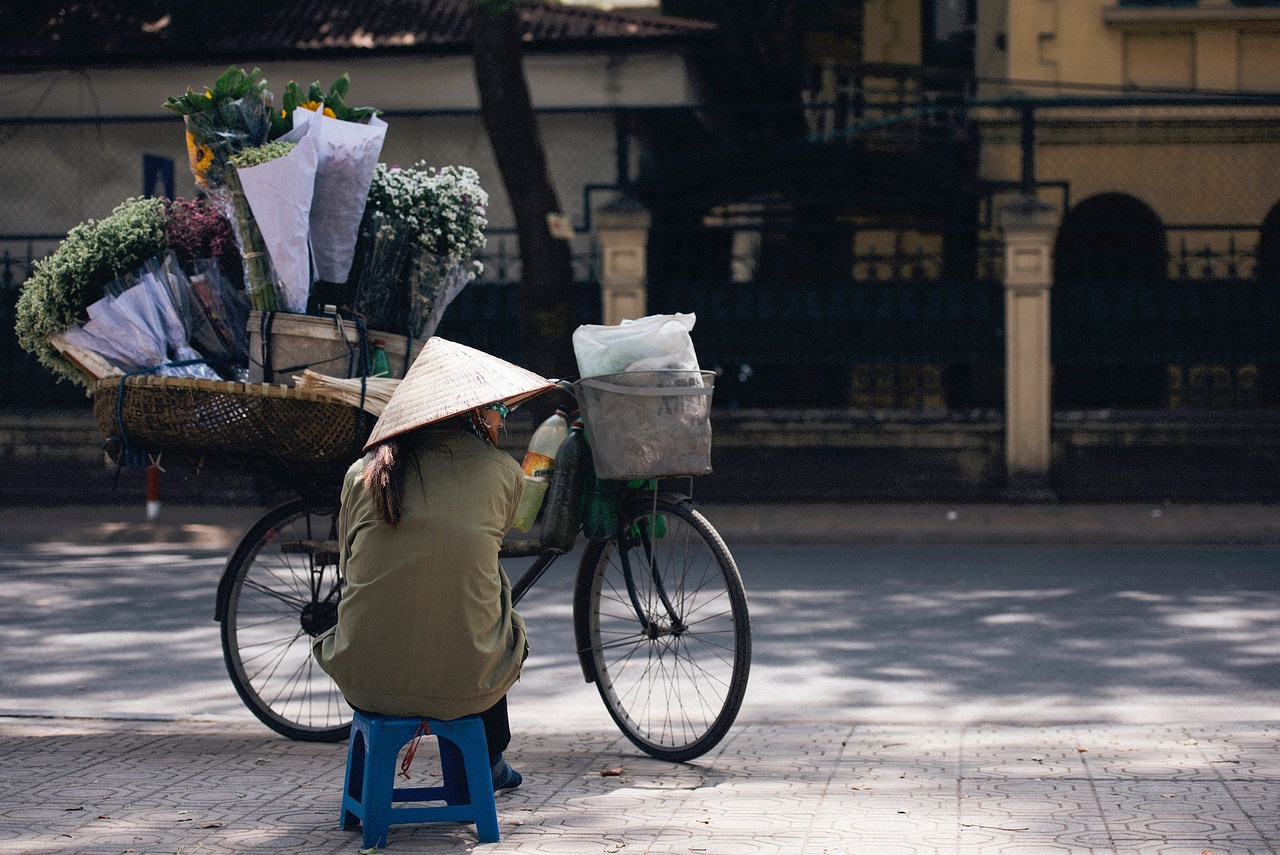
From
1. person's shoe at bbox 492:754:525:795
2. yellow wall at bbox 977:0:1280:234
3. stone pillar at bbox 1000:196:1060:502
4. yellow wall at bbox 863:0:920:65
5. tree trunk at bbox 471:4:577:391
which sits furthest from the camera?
yellow wall at bbox 863:0:920:65

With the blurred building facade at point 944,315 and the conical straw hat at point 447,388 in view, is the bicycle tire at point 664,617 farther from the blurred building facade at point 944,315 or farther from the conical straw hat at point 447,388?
the blurred building facade at point 944,315

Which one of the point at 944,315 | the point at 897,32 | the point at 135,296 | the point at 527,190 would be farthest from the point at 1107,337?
the point at 897,32

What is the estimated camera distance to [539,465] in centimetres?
542

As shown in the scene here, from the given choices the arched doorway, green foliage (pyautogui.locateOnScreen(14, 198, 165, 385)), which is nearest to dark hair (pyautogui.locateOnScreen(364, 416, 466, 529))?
green foliage (pyautogui.locateOnScreen(14, 198, 165, 385))

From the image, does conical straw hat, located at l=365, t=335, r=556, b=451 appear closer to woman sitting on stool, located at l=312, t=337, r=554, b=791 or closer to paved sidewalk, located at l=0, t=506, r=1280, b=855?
woman sitting on stool, located at l=312, t=337, r=554, b=791

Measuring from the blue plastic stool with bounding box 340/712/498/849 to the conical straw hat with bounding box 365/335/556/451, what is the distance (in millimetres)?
806

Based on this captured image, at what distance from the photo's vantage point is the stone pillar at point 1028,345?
568 inches

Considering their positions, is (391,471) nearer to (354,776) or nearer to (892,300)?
(354,776)

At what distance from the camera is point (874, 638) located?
8086 mm

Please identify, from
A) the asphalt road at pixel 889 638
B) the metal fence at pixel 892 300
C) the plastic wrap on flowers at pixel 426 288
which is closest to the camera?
the plastic wrap on flowers at pixel 426 288

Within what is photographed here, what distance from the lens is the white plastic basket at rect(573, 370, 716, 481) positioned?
5125 mm

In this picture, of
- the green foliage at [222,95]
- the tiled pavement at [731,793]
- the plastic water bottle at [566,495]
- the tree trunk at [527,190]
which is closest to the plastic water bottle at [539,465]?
the plastic water bottle at [566,495]

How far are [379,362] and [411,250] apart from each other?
503 millimetres

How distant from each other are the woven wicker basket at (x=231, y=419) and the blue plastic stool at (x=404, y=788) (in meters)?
1.37
